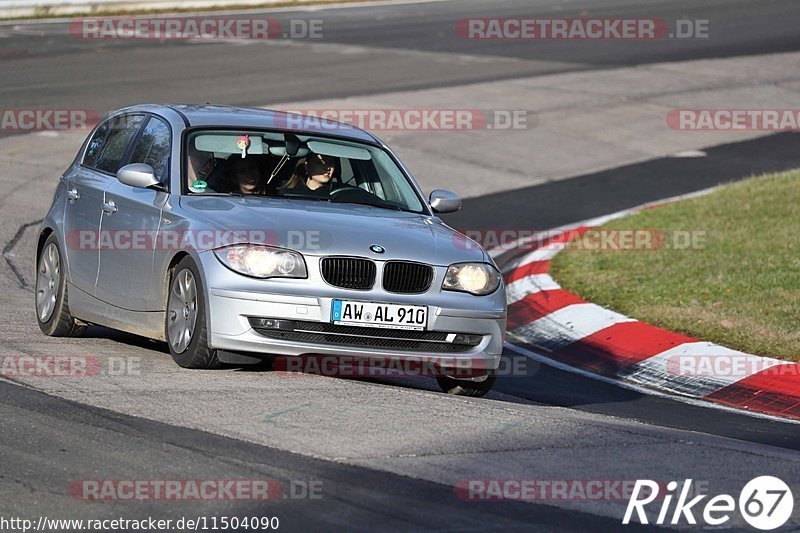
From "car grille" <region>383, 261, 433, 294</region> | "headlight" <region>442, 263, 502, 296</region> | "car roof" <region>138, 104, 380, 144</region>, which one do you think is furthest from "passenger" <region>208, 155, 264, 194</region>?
"headlight" <region>442, 263, 502, 296</region>

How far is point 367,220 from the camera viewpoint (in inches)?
327

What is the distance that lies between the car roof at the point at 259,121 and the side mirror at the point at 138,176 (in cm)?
56

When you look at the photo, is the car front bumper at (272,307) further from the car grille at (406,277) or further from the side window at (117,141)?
the side window at (117,141)

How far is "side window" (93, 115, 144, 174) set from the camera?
9500 millimetres

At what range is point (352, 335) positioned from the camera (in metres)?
7.76

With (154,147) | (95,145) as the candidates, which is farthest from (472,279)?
(95,145)

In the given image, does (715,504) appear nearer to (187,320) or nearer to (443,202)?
(187,320)

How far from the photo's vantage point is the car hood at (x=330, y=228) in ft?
25.6

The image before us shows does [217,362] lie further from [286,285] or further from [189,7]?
[189,7]

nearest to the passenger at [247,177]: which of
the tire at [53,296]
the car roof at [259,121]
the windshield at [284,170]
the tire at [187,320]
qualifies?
the windshield at [284,170]

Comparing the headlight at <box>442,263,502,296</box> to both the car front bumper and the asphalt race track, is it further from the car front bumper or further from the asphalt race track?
the asphalt race track

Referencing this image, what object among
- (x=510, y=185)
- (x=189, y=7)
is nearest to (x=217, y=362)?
(x=510, y=185)

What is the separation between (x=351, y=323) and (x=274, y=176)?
1434 mm

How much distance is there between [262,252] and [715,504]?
9.97ft
